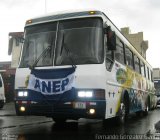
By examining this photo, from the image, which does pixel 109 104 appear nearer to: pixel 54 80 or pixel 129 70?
pixel 54 80

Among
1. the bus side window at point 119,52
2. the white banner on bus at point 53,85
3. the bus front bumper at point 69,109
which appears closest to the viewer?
the bus front bumper at point 69,109

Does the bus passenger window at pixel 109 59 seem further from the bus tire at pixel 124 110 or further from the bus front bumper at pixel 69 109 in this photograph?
the bus tire at pixel 124 110

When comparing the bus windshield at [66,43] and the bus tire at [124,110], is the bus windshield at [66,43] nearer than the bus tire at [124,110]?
Yes

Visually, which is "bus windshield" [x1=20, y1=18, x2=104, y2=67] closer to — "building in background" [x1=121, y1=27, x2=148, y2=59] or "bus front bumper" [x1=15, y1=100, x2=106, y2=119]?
"bus front bumper" [x1=15, y1=100, x2=106, y2=119]

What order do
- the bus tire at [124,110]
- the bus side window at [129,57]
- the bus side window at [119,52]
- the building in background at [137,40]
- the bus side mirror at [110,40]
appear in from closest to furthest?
the bus side mirror at [110,40], the bus side window at [119,52], the bus tire at [124,110], the bus side window at [129,57], the building in background at [137,40]

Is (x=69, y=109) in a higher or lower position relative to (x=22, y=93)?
lower

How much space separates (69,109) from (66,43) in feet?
5.97

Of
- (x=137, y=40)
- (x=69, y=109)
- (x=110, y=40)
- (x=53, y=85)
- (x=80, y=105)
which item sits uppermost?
(x=137, y=40)

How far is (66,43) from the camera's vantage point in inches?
376

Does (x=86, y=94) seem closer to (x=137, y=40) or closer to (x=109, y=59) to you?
(x=109, y=59)

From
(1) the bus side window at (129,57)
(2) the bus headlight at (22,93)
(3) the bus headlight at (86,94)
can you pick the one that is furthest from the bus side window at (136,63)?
(2) the bus headlight at (22,93)

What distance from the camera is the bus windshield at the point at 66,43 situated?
30.5ft

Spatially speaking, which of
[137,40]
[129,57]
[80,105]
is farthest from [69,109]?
[137,40]

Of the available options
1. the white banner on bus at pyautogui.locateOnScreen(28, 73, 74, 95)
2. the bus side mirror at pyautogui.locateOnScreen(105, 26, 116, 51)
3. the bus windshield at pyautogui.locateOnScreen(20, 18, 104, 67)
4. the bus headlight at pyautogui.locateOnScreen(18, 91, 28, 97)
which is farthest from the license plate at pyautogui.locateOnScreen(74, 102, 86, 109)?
the bus side mirror at pyautogui.locateOnScreen(105, 26, 116, 51)
